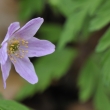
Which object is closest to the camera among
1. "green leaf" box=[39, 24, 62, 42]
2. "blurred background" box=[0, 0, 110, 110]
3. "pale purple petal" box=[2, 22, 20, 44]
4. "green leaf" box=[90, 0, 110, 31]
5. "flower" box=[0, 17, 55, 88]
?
"pale purple petal" box=[2, 22, 20, 44]

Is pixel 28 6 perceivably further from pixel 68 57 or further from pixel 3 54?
pixel 3 54

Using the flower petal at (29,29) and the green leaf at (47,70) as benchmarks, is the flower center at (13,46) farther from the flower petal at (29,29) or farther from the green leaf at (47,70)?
the green leaf at (47,70)

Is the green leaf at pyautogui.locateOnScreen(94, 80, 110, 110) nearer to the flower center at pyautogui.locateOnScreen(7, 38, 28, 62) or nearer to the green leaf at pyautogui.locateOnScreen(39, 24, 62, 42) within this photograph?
the green leaf at pyautogui.locateOnScreen(39, 24, 62, 42)

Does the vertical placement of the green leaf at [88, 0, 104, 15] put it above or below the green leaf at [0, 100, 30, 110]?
above

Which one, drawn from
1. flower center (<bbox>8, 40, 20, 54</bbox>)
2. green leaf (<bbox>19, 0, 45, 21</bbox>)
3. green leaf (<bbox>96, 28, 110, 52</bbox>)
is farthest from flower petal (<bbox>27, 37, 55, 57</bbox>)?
green leaf (<bbox>19, 0, 45, 21</bbox>)

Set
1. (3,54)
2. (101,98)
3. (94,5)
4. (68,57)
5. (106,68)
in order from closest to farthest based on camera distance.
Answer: (3,54) → (106,68) → (94,5) → (101,98) → (68,57)

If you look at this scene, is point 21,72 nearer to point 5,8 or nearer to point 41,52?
point 41,52

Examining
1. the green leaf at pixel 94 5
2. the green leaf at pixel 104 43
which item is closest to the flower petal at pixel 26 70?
the green leaf at pixel 104 43

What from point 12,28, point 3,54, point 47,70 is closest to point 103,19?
point 12,28
